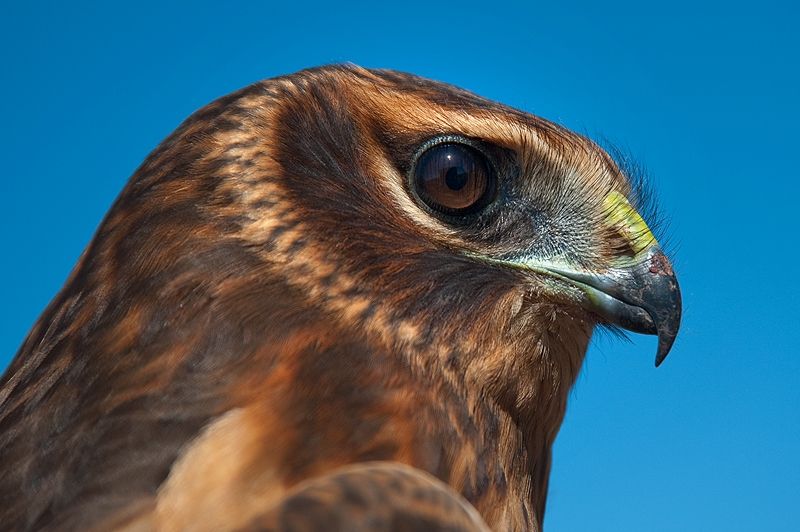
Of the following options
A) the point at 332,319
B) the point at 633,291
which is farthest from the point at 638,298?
the point at 332,319

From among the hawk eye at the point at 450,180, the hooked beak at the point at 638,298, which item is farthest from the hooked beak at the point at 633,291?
the hawk eye at the point at 450,180

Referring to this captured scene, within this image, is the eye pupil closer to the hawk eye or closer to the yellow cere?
the hawk eye

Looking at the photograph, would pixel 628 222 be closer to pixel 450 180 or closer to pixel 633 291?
pixel 633 291

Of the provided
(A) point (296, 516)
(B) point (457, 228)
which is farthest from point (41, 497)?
(B) point (457, 228)

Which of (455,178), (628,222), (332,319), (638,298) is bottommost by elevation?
(332,319)

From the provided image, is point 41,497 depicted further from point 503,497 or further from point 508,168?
point 508,168

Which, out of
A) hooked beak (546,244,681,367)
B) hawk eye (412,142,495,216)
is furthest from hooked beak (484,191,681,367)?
hawk eye (412,142,495,216)

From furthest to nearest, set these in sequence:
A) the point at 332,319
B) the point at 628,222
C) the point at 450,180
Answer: the point at 628,222, the point at 450,180, the point at 332,319
